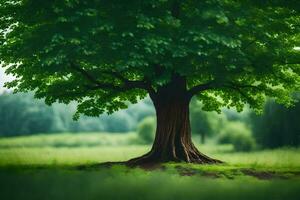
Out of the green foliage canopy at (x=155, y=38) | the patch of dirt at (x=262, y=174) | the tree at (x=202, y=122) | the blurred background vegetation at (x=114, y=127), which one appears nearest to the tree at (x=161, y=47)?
the green foliage canopy at (x=155, y=38)

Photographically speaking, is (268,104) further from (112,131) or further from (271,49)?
(112,131)

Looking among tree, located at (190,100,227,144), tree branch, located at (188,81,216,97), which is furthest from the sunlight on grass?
tree, located at (190,100,227,144)

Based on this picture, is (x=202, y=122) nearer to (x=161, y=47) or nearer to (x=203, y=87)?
(x=203, y=87)

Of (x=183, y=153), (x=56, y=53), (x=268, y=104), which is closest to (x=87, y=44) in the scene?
(x=56, y=53)

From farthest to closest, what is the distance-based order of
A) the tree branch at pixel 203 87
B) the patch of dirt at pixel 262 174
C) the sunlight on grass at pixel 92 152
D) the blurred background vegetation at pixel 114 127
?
the blurred background vegetation at pixel 114 127
the sunlight on grass at pixel 92 152
the tree branch at pixel 203 87
the patch of dirt at pixel 262 174

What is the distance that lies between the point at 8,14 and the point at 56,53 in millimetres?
5484

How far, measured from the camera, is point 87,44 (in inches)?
957

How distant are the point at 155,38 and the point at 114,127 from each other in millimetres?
47665

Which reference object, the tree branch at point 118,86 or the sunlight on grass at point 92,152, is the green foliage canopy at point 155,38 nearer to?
the tree branch at point 118,86

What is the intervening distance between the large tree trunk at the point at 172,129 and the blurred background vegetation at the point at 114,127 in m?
14.3

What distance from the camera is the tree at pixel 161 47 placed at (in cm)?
2406

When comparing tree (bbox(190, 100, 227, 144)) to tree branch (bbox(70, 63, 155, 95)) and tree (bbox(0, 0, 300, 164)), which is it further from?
tree branch (bbox(70, 63, 155, 95))

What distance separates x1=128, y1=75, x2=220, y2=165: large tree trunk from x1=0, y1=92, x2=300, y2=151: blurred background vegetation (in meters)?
14.3

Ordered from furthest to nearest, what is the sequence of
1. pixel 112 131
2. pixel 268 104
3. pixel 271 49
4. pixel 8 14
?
pixel 112 131, pixel 268 104, pixel 8 14, pixel 271 49
